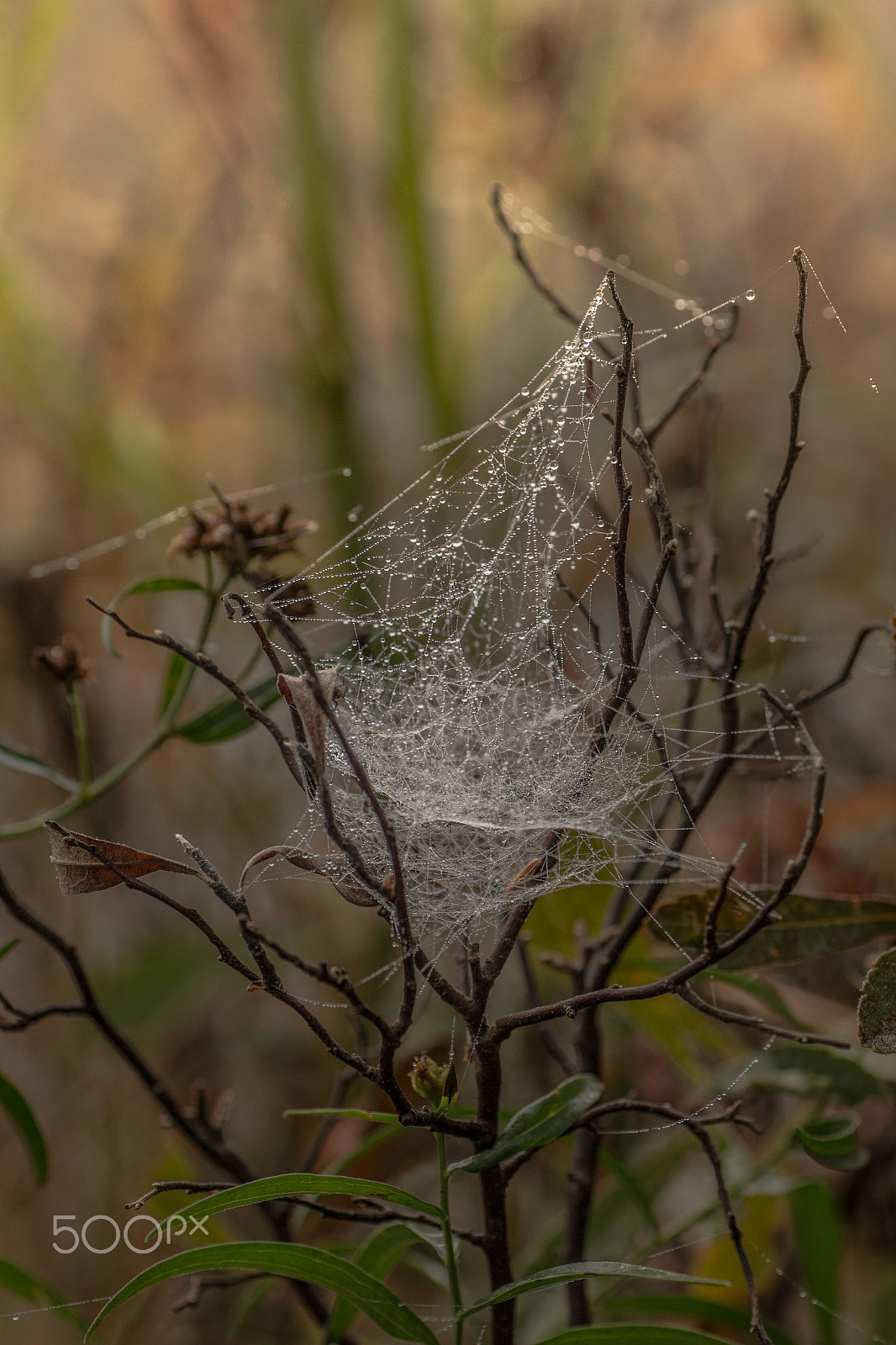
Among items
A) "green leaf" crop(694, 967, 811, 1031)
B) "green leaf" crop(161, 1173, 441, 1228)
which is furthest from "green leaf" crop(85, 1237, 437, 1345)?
"green leaf" crop(694, 967, 811, 1031)

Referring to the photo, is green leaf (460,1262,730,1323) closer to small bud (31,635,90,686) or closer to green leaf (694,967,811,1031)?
green leaf (694,967,811,1031)

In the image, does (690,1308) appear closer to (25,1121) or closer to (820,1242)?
(820,1242)

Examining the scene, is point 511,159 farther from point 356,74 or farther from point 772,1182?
point 772,1182

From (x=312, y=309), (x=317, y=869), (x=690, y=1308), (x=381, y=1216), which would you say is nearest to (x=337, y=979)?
(x=317, y=869)

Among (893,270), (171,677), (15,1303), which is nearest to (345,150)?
(893,270)

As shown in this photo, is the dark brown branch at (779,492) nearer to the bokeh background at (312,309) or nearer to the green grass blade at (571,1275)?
the green grass blade at (571,1275)

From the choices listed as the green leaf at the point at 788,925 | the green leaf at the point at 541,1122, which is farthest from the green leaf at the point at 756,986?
the green leaf at the point at 541,1122
